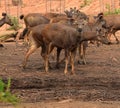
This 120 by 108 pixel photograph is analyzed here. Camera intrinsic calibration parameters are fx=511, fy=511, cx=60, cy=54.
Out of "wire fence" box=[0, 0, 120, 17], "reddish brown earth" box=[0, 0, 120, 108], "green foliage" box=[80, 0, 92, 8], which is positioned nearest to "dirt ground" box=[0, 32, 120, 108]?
"reddish brown earth" box=[0, 0, 120, 108]

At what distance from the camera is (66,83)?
1405 cm

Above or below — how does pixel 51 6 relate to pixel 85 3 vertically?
below

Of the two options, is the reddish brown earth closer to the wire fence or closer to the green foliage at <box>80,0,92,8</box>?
the wire fence

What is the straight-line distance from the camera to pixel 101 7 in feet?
124

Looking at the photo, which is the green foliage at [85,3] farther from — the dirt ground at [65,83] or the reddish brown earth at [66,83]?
the dirt ground at [65,83]

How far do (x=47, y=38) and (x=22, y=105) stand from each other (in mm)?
4136

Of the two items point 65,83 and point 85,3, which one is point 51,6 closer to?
point 85,3

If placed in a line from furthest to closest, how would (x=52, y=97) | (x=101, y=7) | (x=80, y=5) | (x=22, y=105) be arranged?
(x=80, y=5), (x=101, y=7), (x=52, y=97), (x=22, y=105)

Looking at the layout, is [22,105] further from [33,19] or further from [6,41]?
[6,41]

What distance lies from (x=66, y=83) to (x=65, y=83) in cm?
3

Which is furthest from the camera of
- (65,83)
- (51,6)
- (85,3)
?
(51,6)

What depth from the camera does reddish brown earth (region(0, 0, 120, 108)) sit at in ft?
39.9

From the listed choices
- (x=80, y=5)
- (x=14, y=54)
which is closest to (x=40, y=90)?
(x=14, y=54)

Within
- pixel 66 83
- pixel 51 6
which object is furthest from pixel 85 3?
pixel 66 83
